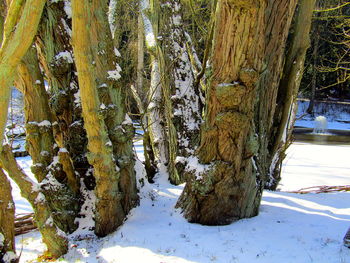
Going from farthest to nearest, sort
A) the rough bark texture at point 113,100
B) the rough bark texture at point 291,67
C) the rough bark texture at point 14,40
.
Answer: the rough bark texture at point 291,67
the rough bark texture at point 113,100
the rough bark texture at point 14,40

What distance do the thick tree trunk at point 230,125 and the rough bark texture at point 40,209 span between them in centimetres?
146

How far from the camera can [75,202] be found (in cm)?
414

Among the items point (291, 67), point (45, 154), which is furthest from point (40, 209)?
point (291, 67)

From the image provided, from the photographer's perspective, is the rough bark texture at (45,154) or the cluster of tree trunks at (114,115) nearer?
the cluster of tree trunks at (114,115)

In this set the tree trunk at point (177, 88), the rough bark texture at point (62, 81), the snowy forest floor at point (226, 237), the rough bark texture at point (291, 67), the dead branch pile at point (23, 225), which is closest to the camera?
the snowy forest floor at point (226, 237)

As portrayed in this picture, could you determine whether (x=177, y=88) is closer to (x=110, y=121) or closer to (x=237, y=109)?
(x=110, y=121)

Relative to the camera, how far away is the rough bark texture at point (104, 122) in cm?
325

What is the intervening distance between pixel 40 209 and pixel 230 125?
217cm

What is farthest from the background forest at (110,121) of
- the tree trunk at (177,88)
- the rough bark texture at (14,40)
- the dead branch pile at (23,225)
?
the tree trunk at (177,88)

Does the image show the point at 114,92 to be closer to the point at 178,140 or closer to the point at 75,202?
the point at 75,202

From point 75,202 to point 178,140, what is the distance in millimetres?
2280

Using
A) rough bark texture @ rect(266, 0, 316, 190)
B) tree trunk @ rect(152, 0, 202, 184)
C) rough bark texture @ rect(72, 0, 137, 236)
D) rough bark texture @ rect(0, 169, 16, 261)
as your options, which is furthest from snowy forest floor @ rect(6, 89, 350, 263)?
tree trunk @ rect(152, 0, 202, 184)

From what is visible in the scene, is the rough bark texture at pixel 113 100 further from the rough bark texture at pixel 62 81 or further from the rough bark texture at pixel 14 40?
the rough bark texture at pixel 14 40

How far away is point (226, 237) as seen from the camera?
319 centimetres
